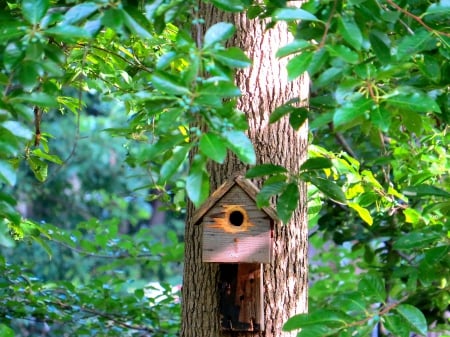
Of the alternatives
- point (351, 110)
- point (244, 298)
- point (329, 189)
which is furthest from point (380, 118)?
point (244, 298)

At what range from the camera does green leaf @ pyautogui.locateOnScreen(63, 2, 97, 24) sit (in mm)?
1587

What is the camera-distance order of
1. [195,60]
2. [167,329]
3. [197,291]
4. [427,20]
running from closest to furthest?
[195,60] → [427,20] → [197,291] → [167,329]

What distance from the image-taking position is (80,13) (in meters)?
1.59

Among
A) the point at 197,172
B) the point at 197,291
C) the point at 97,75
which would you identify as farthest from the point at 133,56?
the point at 197,172

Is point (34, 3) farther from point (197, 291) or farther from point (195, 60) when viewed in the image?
point (197, 291)

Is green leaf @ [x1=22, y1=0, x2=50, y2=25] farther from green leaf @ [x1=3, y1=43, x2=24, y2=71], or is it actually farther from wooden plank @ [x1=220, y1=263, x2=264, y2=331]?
wooden plank @ [x1=220, y1=263, x2=264, y2=331]

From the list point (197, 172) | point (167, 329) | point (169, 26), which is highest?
point (169, 26)

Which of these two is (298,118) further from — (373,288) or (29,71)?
(29,71)

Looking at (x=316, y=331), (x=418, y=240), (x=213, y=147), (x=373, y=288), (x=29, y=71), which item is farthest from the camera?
(x=418, y=240)

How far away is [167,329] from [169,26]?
1621mm

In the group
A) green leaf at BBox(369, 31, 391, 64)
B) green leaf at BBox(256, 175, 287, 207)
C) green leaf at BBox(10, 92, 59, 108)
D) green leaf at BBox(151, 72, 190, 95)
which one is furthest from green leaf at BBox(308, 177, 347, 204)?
green leaf at BBox(10, 92, 59, 108)

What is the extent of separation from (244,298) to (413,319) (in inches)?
21.9

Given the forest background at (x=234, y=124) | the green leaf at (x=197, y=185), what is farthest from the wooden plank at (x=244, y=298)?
the green leaf at (x=197, y=185)

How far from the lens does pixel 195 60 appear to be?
4.91 ft
